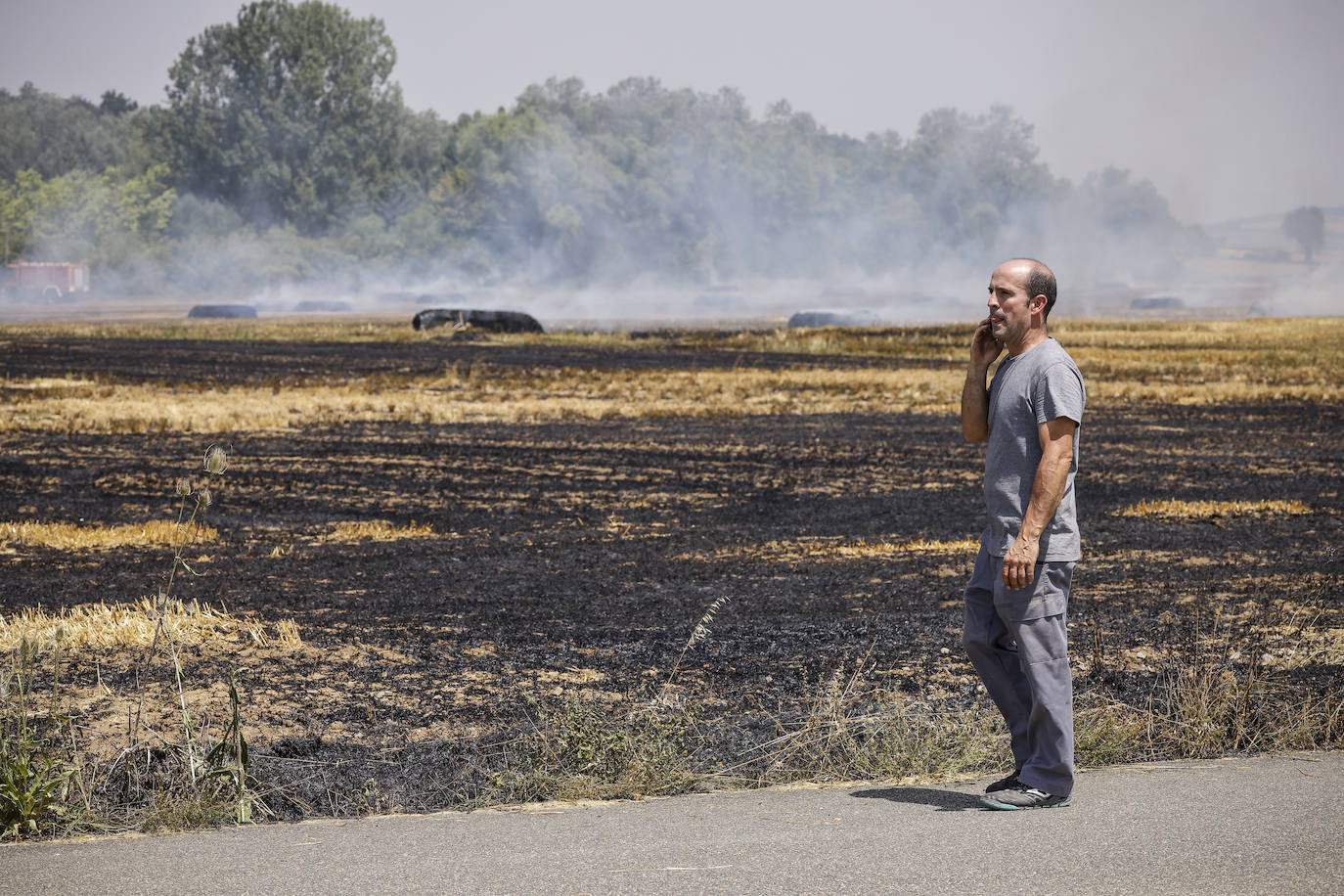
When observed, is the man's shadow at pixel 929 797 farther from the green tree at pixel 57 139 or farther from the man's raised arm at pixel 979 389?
the green tree at pixel 57 139

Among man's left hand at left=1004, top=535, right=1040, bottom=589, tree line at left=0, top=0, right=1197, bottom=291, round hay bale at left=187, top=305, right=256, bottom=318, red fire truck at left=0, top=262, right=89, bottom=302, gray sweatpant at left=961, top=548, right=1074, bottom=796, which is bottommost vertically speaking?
gray sweatpant at left=961, top=548, right=1074, bottom=796

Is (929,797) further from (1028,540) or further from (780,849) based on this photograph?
(1028,540)

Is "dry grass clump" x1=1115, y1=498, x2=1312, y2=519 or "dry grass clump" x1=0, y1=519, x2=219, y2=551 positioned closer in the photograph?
"dry grass clump" x1=0, y1=519, x2=219, y2=551

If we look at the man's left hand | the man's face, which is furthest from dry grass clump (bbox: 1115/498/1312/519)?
the man's left hand

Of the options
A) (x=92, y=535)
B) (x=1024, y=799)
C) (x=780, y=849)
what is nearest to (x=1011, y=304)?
(x=1024, y=799)

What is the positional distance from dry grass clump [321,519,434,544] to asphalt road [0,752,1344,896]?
28.9 feet

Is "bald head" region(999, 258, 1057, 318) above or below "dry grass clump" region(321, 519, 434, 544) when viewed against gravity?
above

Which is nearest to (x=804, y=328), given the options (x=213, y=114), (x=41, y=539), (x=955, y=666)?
(x=41, y=539)

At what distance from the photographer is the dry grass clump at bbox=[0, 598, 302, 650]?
881cm

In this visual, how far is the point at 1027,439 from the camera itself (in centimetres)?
511

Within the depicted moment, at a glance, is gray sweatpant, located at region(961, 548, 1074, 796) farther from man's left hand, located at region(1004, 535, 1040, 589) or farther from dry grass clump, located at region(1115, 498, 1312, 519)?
dry grass clump, located at region(1115, 498, 1312, 519)

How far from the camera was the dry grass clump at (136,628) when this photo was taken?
8812 millimetres

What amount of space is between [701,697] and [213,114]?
374 ft

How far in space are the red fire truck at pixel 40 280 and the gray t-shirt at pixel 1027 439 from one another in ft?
346
